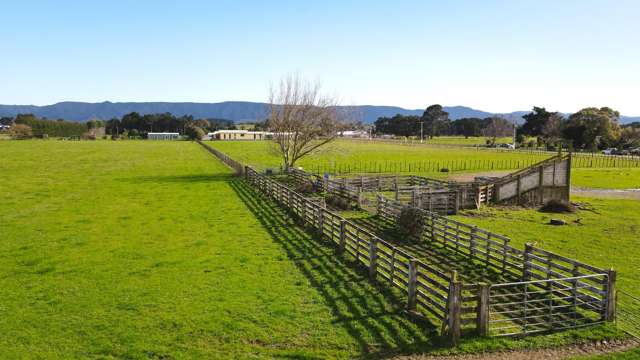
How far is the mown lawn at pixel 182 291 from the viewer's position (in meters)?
10.1

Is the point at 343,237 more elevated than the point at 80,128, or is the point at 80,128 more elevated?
the point at 80,128

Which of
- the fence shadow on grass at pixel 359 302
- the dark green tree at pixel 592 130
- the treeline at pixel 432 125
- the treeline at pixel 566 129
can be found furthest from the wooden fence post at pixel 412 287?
the treeline at pixel 432 125

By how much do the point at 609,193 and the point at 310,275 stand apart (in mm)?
29767

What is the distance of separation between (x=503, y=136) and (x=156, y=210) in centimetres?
15132

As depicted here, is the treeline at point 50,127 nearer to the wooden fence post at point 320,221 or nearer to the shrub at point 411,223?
the wooden fence post at point 320,221

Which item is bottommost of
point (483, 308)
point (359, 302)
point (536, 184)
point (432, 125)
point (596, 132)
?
point (359, 302)

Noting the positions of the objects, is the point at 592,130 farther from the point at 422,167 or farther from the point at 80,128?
the point at 80,128

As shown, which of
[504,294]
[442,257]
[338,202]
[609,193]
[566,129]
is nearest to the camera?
[504,294]

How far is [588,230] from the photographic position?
21.7 metres

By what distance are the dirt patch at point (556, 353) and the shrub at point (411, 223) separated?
9579 millimetres

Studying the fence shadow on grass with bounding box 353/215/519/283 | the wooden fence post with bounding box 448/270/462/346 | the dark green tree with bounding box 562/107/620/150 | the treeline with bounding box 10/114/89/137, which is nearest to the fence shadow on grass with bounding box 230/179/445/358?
the wooden fence post with bounding box 448/270/462/346

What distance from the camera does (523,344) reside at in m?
10.0

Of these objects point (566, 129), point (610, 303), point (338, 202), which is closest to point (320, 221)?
point (338, 202)

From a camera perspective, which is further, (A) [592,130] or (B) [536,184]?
(A) [592,130]
